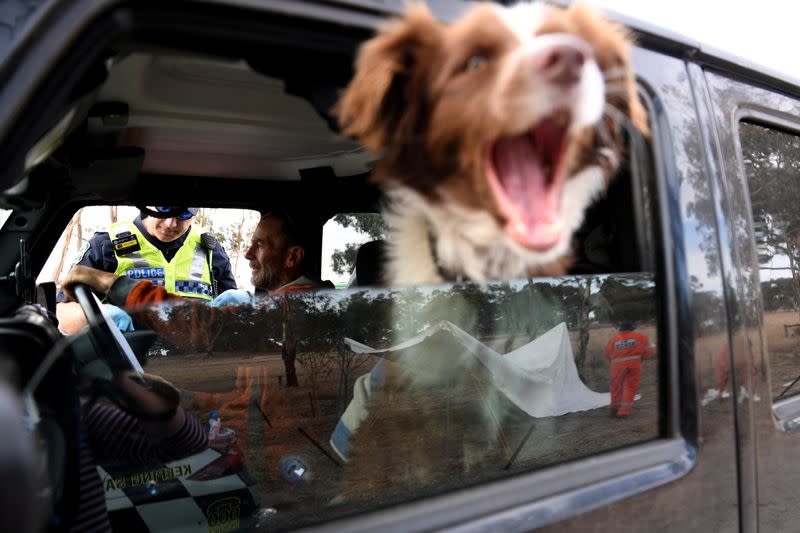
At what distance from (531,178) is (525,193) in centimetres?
2

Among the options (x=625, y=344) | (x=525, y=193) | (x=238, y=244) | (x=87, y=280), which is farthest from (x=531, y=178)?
(x=238, y=244)

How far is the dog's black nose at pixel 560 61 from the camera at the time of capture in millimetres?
891

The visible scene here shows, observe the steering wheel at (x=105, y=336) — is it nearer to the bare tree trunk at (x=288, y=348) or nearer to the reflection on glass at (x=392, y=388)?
the reflection on glass at (x=392, y=388)

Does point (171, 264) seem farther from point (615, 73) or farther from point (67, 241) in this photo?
point (615, 73)

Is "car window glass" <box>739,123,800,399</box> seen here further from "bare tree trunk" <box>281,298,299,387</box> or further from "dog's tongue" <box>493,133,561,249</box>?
"bare tree trunk" <box>281,298,299,387</box>

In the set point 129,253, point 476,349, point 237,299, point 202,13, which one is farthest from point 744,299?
point 129,253

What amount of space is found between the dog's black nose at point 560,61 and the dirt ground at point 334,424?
0.73 metres

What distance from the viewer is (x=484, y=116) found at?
0.90 m

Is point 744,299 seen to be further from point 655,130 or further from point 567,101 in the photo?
point 567,101

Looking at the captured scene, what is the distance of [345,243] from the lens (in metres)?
2.08

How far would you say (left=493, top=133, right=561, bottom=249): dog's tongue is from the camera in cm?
93

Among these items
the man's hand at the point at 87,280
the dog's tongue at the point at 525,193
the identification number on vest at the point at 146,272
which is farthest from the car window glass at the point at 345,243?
the identification number on vest at the point at 146,272

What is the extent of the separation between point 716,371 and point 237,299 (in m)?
1.63

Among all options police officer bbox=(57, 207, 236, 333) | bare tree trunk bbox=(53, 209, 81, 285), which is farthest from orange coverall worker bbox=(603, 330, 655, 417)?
bare tree trunk bbox=(53, 209, 81, 285)
